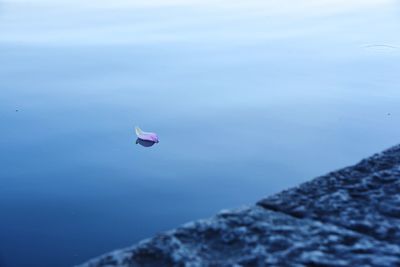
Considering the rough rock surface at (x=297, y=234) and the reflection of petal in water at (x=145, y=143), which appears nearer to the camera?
the rough rock surface at (x=297, y=234)

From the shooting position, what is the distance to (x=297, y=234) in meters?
1.06

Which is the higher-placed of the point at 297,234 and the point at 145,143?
the point at 145,143

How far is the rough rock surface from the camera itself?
98 centimetres

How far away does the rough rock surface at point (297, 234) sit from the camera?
0.98 metres

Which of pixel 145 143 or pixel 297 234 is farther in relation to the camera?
pixel 145 143

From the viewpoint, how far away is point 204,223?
43.3 inches

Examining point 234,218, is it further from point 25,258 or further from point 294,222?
point 25,258

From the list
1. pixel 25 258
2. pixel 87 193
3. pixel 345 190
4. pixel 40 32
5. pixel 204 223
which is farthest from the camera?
pixel 40 32

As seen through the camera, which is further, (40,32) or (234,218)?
(40,32)

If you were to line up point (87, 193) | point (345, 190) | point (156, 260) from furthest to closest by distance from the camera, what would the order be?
point (87, 193) < point (345, 190) < point (156, 260)

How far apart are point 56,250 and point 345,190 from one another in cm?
156

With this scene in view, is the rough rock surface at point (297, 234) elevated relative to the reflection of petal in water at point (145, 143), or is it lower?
lower

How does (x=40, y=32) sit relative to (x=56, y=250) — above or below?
above

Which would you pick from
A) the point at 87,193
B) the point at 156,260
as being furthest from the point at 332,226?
the point at 87,193
